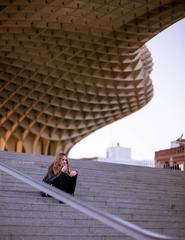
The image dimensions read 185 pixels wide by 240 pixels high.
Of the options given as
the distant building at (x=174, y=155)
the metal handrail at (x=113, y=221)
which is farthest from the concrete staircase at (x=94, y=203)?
the distant building at (x=174, y=155)

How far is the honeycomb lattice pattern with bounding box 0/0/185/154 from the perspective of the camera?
2645cm

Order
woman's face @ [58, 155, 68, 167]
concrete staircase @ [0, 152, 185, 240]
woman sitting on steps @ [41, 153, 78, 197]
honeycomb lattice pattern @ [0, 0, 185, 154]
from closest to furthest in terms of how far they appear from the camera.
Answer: concrete staircase @ [0, 152, 185, 240]
woman sitting on steps @ [41, 153, 78, 197]
woman's face @ [58, 155, 68, 167]
honeycomb lattice pattern @ [0, 0, 185, 154]

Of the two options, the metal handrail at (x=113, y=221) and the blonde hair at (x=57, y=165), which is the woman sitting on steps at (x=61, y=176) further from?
the metal handrail at (x=113, y=221)

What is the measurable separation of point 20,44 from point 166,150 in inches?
1344

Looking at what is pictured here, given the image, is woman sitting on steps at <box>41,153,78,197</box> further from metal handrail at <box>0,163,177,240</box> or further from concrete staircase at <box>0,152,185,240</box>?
metal handrail at <box>0,163,177,240</box>

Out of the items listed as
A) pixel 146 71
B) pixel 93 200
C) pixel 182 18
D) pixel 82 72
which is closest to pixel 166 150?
pixel 146 71

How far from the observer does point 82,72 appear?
3478cm

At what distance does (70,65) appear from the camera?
33.5 m

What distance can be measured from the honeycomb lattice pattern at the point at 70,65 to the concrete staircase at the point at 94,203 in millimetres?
14332

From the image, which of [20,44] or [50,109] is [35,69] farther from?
[50,109]

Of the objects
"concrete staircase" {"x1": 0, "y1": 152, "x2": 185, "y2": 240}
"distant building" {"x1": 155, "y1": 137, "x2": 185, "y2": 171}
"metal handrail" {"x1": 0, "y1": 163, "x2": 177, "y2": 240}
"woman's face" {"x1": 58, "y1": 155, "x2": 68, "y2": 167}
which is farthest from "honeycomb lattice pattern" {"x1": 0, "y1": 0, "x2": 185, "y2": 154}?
"metal handrail" {"x1": 0, "y1": 163, "x2": 177, "y2": 240}

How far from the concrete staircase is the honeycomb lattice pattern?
14.3 metres

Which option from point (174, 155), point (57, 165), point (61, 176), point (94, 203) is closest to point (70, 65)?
point (94, 203)

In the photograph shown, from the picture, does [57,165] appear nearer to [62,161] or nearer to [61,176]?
[62,161]
